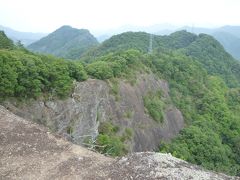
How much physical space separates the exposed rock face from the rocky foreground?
26.3 ft

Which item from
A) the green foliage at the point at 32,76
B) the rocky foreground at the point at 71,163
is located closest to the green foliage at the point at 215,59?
the green foliage at the point at 32,76

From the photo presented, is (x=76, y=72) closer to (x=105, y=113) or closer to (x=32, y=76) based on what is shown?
(x=105, y=113)

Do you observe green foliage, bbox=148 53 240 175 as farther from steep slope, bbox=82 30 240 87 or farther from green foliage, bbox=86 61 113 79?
→ steep slope, bbox=82 30 240 87

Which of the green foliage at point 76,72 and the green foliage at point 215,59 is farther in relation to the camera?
the green foliage at point 215,59

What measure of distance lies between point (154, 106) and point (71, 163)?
84.0 feet

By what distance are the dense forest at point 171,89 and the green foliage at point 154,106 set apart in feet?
0.35

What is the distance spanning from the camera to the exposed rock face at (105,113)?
2471 cm

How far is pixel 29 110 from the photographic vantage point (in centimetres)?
2353

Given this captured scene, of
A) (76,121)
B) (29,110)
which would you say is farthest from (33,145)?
(76,121)

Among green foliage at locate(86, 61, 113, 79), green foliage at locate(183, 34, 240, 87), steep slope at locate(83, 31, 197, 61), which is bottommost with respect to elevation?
green foliage at locate(183, 34, 240, 87)

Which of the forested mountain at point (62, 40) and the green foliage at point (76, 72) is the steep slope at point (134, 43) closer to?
the green foliage at point (76, 72)

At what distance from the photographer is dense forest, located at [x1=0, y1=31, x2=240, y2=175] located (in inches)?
950

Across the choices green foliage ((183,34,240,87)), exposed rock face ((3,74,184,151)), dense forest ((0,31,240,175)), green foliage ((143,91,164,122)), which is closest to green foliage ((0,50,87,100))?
dense forest ((0,31,240,175))

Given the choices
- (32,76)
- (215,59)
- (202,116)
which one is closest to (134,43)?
(215,59)
